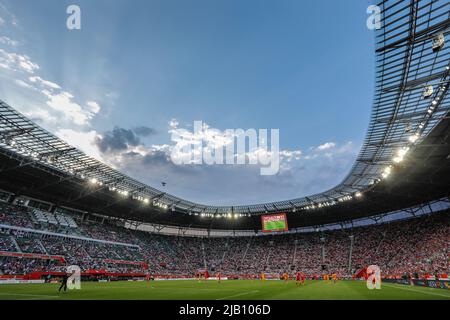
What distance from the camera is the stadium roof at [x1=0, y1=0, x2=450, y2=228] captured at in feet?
61.4

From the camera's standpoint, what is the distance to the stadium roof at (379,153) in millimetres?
18703

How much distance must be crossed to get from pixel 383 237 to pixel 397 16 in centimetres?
5464

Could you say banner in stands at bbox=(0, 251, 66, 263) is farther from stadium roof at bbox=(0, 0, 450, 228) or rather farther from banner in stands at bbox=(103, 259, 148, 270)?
stadium roof at bbox=(0, 0, 450, 228)

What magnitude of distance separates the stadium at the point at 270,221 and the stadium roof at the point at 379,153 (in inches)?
5.7

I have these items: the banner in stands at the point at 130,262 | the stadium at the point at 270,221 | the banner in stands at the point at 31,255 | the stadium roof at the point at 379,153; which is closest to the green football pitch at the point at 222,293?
the stadium at the point at 270,221

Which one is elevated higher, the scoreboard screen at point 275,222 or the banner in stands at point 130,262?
the scoreboard screen at point 275,222

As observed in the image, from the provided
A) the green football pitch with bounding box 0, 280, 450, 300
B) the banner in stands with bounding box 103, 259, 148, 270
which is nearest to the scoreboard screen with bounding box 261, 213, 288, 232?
the banner in stands with bounding box 103, 259, 148, 270

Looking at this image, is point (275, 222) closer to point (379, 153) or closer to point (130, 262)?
point (379, 153)

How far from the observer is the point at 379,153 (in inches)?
1371

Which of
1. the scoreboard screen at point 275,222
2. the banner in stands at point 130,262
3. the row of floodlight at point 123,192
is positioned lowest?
the banner in stands at point 130,262

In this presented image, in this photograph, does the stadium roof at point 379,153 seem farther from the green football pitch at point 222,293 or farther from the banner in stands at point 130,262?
the green football pitch at point 222,293

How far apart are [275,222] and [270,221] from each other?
3.73 ft

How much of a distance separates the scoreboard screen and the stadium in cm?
23
